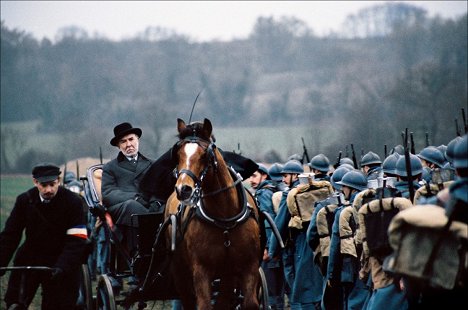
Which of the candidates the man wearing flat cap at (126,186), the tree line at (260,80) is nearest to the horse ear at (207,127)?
the man wearing flat cap at (126,186)

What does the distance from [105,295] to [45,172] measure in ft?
5.96

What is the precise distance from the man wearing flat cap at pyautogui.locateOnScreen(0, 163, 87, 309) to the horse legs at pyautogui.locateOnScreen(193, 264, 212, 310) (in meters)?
1.86

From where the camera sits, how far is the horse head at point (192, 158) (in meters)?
8.80

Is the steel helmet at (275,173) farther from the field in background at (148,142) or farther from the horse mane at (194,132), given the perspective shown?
the field in background at (148,142)

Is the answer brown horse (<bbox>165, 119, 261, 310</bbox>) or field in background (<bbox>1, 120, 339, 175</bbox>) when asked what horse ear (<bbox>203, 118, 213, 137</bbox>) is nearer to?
brown horse (<bbox>165, 119, 261, 310</bbox>)

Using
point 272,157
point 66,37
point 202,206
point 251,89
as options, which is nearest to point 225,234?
point 202,206

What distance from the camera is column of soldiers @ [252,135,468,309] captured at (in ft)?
19.2

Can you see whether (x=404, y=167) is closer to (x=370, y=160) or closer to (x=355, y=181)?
(x=355, y=181)

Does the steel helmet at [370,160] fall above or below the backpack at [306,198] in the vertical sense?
above

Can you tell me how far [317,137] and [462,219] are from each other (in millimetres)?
52738

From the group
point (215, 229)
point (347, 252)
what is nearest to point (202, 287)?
point (215, 229)

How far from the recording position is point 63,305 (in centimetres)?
1098

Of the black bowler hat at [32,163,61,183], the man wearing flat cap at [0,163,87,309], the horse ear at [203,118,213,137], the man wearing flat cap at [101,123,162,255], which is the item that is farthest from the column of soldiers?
the black bowler hat at [32,163,61,183]

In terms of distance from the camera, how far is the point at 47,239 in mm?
11195
